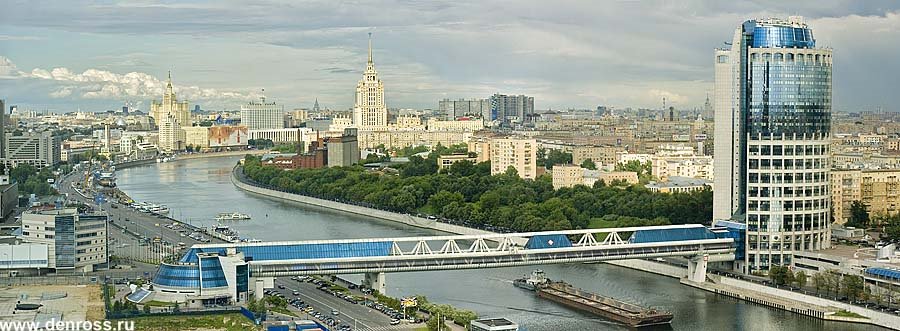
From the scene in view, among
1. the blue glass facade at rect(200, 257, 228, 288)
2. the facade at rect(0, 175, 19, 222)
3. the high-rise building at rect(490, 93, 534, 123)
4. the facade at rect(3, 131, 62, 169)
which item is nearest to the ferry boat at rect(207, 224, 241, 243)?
the facade at rect(0, 175, 19, 222)

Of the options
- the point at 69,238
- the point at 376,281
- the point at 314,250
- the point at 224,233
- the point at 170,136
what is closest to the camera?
the point at 314,250

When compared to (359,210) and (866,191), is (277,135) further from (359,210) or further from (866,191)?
(866,191)

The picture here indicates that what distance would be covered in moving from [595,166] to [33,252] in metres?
25.3

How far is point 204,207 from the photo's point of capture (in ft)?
122

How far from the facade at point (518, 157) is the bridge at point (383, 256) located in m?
18.9

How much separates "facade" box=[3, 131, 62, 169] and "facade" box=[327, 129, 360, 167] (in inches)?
445

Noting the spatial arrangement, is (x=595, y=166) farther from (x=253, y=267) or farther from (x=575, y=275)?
(x=253, y=267)

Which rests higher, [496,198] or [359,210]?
[496,198]

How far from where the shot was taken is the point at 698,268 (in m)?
21.5

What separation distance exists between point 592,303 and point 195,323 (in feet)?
19.5

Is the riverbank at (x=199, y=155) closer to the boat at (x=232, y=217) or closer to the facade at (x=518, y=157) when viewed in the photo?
the facade at (x=518, y=157)

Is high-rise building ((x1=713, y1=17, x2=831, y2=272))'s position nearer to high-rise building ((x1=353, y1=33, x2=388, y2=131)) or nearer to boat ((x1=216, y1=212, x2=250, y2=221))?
boat ((x1=216, y1=212, x2=250, y2=221))

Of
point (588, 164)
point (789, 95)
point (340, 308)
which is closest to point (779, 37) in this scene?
point (789, 95)

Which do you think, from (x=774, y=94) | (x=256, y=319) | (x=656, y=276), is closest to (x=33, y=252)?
(x=256, y=319)
